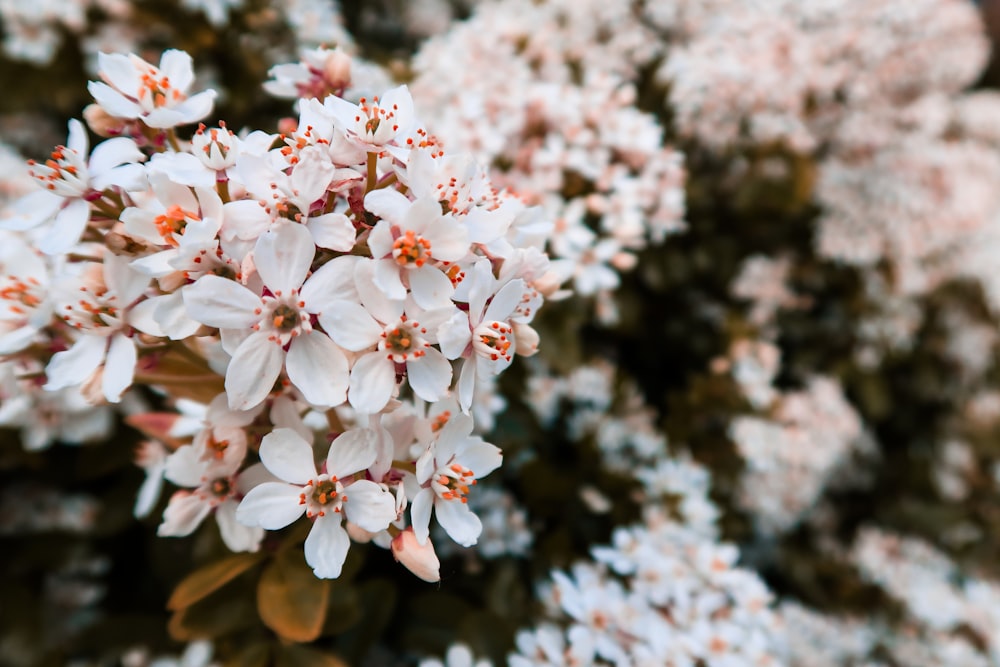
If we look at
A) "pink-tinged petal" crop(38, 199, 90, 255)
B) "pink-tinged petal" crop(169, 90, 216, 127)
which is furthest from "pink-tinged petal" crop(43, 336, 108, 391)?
"pink-tinged petal" crop(169, 90, 216, 127)

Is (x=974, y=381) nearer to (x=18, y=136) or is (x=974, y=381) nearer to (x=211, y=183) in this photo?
(x=211, y=183)

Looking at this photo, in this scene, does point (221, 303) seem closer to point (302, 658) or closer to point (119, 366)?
point (119, 366)

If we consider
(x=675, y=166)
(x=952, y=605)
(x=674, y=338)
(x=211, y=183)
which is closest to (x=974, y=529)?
(x=952, y=605)

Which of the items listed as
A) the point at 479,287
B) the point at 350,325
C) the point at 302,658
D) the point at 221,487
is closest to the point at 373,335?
the point at 350,325

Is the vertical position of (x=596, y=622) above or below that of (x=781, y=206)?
below

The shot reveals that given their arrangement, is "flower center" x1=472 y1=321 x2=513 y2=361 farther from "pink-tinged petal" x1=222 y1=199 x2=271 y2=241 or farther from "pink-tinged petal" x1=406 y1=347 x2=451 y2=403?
"pink-tinged petal" x1=222 y1=199 x2=271 y2=241
